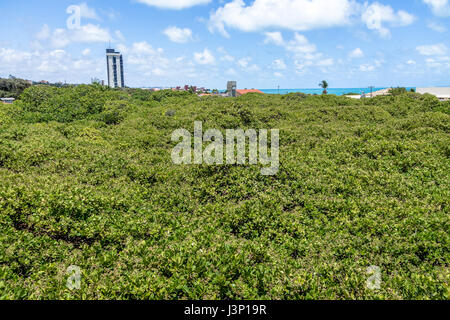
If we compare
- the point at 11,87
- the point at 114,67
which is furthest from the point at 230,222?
the point at 114,67

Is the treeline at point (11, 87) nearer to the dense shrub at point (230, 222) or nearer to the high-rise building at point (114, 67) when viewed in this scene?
the dense shrub at point (230, 222)

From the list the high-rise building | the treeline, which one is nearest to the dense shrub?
the treeline

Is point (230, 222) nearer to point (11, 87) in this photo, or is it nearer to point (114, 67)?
point (11, 87)

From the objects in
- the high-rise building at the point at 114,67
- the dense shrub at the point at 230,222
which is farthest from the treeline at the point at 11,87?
the high-rise building at the point at 114,67

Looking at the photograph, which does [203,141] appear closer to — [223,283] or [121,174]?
[121,174]

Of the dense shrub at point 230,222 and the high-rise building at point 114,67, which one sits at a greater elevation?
the high-rise building at point 114,67

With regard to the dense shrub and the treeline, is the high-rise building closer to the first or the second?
the treeline

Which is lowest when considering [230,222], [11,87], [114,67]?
[230,222]

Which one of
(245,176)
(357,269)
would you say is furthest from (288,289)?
(245,176)
